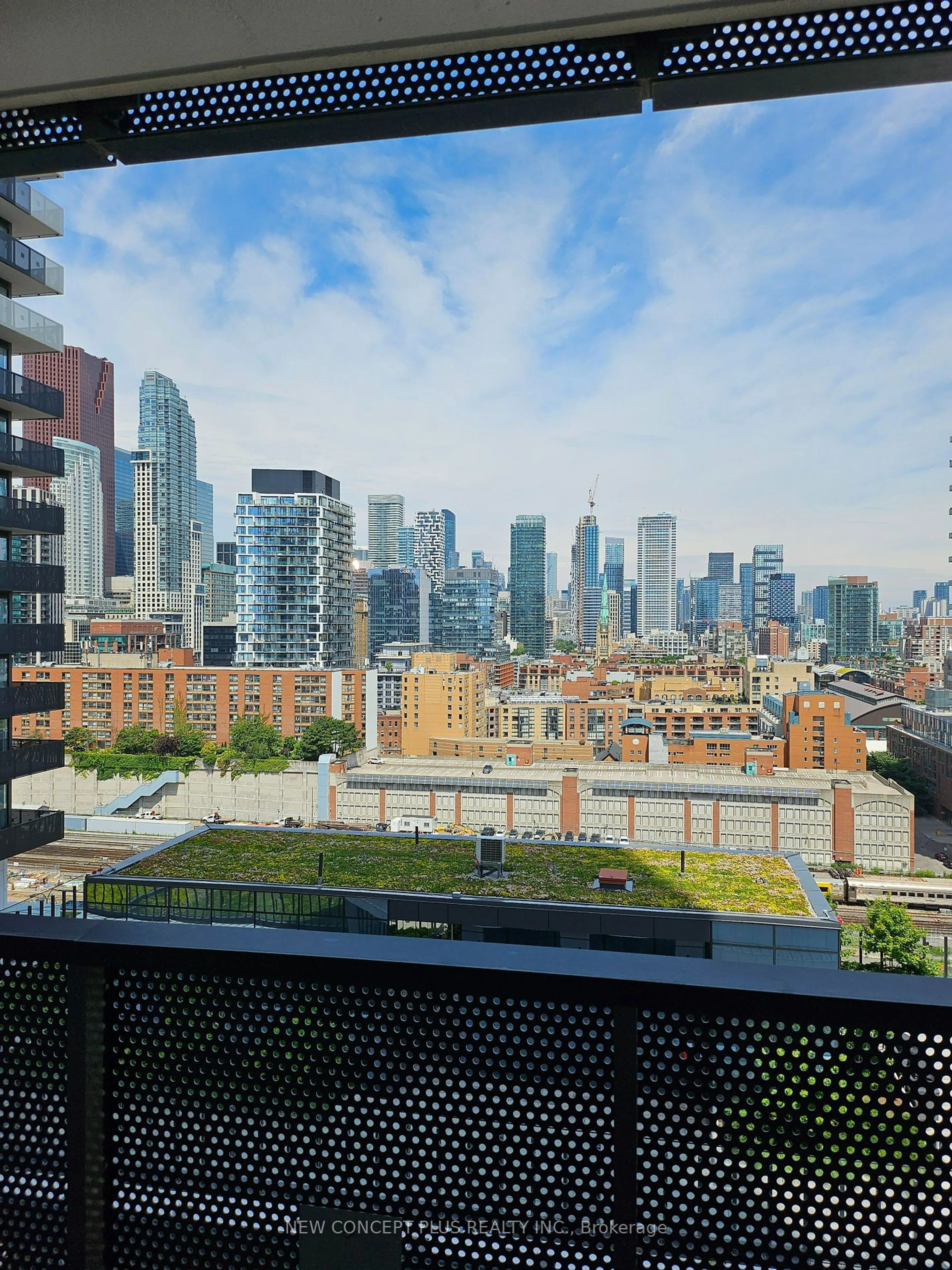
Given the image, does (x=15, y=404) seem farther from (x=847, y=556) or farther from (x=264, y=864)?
(x=847, y=556)

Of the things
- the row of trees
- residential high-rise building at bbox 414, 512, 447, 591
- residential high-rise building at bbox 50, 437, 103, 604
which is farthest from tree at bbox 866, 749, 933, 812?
residential high-rise building at bbox 414, 512, 447, 591

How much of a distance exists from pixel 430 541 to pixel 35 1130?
75.5 metres

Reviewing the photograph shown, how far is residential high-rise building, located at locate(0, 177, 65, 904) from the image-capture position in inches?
186

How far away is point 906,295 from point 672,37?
40867 millimetres

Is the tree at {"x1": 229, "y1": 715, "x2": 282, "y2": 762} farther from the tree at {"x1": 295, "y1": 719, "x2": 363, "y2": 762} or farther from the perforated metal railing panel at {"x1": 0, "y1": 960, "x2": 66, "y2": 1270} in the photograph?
the perforated metal railing panel at {"x1": 0, "y1": 960, "x2": 66, "y2": 1270}

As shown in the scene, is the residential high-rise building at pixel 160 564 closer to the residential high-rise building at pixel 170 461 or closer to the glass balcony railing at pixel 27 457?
the residential high-rise building at pixel 170 461

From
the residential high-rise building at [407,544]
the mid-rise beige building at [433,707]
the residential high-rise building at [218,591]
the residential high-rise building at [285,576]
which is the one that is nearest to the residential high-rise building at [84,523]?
the residential high-rise building at [218,591]

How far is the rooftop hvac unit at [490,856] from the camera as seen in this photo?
31.6ft

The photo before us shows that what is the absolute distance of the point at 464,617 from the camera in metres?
46.6

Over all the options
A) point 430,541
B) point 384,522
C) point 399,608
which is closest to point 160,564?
point 399,608

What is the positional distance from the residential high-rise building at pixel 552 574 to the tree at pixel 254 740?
44.0m

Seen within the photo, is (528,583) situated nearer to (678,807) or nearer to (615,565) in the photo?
(615,565)

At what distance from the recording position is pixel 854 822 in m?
17.1

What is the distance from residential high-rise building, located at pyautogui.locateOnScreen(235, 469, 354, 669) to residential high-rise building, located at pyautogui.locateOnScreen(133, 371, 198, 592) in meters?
22.3
